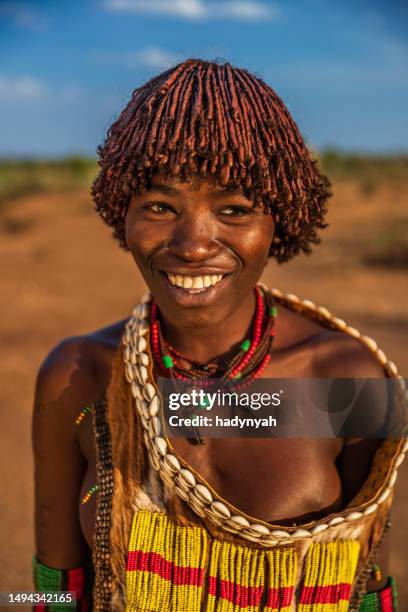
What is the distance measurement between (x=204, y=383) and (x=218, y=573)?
0.49m

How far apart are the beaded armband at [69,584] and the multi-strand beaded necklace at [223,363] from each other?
63 cm

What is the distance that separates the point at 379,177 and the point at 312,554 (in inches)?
961

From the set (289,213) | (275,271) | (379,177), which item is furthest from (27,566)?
(379,177)

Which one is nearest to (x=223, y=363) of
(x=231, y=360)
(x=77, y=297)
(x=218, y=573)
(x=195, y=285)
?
(x=231, y=360)

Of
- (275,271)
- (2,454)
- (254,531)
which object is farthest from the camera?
(275,271)

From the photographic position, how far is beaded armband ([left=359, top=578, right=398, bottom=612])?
1.87m

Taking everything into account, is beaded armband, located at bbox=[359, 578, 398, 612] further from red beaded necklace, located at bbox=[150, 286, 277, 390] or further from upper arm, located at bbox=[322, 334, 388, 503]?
red beaded necklace, located at bbox=[150, 286, 277, 390]

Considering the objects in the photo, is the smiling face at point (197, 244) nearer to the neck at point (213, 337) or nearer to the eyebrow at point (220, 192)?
the eyebrow at point (220, 192)

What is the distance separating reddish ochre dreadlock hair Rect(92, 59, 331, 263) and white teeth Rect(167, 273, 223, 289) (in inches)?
8.1

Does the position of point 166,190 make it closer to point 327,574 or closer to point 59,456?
point 59,456

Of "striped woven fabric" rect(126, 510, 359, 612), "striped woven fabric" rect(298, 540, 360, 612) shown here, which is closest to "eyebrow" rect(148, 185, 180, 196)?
"striped woven fabric" rect(126, 510, 359, 612)

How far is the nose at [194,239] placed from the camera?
1504mm

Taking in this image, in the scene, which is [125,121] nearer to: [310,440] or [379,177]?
[310,440]

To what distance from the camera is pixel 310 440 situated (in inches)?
68.7
